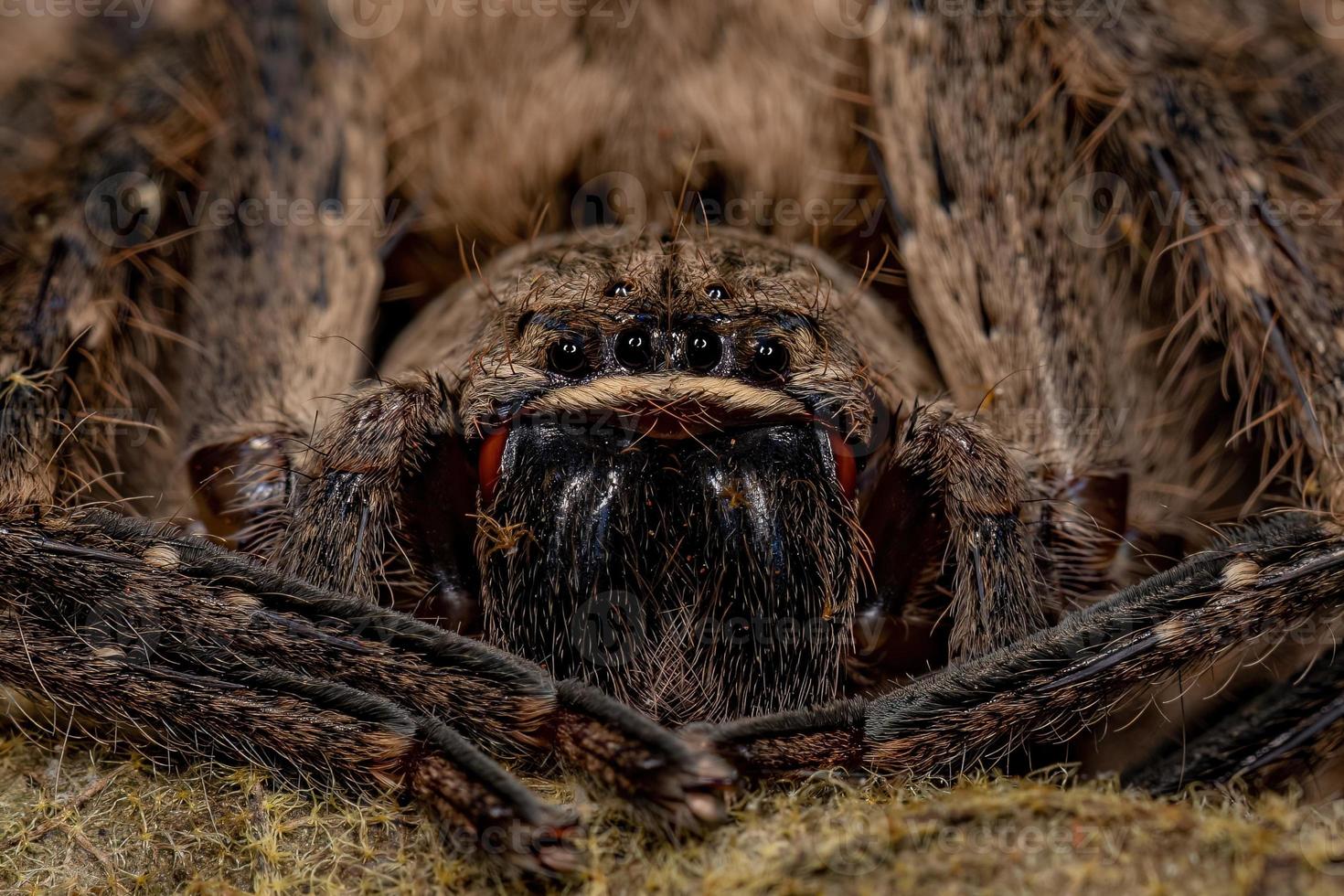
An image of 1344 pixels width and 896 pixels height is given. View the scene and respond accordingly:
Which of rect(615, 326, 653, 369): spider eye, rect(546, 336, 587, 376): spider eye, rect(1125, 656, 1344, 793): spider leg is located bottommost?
rect(1125, 656, 1344, 793): spider leg

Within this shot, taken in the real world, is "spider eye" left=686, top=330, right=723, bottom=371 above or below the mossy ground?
above

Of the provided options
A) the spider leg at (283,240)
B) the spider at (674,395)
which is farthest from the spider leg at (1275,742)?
the spider leg at (283,240)

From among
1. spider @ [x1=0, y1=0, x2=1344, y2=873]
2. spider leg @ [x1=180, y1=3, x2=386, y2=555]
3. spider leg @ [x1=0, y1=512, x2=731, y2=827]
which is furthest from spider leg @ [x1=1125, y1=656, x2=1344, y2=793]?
spider leg @ [x1=180, y1=3, x2=386, y2=555]

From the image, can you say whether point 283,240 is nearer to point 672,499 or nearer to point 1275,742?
point 672,499

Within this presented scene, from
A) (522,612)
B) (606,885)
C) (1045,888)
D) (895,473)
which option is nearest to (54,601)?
(522,612)

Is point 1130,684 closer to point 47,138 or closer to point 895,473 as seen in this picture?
point 895,473

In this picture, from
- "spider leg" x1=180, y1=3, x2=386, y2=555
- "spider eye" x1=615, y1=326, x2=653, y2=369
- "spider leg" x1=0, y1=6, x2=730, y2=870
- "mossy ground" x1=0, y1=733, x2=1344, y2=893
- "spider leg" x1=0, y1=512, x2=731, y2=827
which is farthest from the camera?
"spider leg" x1=180, y1=3, x2=386, y2=555

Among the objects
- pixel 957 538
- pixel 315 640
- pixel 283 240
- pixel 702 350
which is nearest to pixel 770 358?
pixel 702 350

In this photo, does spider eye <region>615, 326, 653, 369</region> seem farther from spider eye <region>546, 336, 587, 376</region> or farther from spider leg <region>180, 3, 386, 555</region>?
spider leg <region>180, 3, 386, 555</region>
